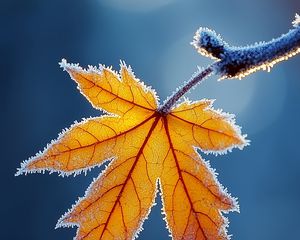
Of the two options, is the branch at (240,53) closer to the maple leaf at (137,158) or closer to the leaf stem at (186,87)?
the leaf stem at (186,87)

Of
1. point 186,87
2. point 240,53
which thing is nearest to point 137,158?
point 186,87

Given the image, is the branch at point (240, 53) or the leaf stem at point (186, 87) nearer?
the branch at point (240, 53)

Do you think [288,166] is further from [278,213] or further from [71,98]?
[71,98]

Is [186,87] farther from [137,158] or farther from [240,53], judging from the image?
[137,158]

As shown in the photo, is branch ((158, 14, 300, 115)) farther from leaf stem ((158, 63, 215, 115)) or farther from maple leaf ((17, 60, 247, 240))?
maple leaf ((17, 60, 247, 240))

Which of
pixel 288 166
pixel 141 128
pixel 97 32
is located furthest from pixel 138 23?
pixel 141 128

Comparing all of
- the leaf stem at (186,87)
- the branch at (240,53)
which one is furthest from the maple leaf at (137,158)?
the branch at (240,53)

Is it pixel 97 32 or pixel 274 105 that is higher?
pixel 274 105
